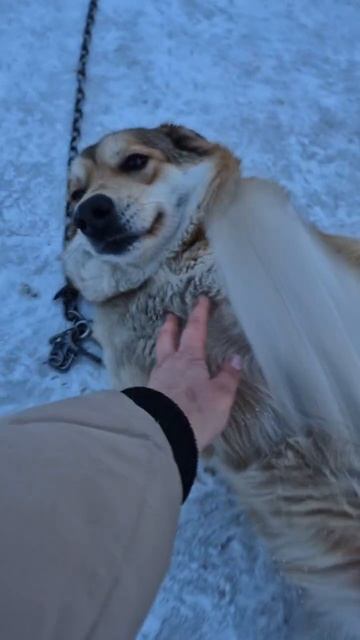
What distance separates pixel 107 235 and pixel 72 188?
490 mm

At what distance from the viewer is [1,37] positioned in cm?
479

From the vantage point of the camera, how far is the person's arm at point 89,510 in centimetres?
125

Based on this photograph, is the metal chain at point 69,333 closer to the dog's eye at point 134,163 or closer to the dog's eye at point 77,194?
the dog's eye at point 77,194

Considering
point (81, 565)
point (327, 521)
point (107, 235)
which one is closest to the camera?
point (81, 565)

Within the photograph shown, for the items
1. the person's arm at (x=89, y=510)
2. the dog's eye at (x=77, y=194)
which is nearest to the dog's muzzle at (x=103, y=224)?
the dog's eye at (x=77, y=194)

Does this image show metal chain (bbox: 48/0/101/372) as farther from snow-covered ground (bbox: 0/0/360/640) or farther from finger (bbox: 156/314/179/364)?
finger (bbox: 156/314/179/364)

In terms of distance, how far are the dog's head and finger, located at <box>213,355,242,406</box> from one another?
1.85 ft

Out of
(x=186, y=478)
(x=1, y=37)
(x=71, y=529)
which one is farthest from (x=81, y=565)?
(x=1, y=37)

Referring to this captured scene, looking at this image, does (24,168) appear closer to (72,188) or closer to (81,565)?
(72,188)

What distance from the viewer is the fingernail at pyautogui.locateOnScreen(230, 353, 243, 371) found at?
2.42 metres

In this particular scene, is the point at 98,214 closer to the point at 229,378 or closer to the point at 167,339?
the point at 167,339

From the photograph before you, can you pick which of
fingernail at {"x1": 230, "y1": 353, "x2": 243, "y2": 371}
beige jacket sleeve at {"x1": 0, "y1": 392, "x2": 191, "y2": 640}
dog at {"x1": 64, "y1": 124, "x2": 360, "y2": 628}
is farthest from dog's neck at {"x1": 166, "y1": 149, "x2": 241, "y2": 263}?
beige jacket sleeve at {"x1": 0, "y1": 392, "x2": 191, "y2": 640}

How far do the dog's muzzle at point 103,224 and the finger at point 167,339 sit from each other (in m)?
0.35

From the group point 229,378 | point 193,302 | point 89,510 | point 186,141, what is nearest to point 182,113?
point 186,141
